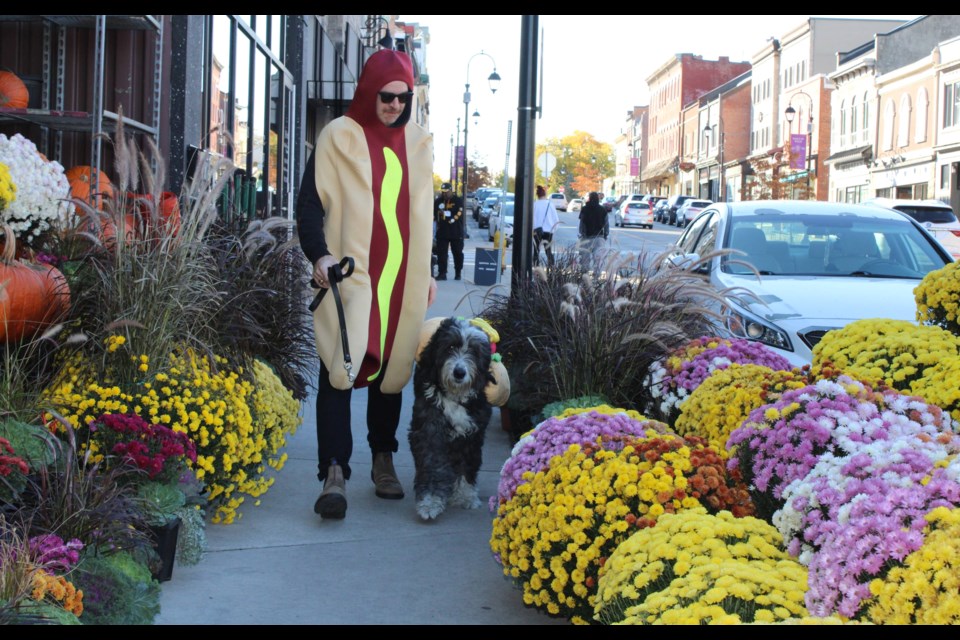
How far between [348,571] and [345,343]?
105 centimetres

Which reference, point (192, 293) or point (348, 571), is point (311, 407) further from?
point (348, 571)

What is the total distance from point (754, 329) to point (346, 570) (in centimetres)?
363

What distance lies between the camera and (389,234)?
5199 mm

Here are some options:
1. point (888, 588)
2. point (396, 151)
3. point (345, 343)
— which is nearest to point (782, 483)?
point (888, 588)

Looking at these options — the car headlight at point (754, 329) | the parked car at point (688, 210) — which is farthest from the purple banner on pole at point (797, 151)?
the car headlight at point (754, 329)

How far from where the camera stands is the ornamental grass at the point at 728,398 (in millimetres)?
4656

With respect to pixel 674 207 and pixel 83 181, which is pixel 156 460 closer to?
pixel 83 181

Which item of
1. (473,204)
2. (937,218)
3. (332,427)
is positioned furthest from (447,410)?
(473,204)

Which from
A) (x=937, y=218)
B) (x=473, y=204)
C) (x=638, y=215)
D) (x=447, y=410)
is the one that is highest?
(x=473, y=204)

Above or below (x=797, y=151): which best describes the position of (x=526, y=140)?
below

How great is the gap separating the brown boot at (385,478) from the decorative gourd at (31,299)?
1687 millimetres

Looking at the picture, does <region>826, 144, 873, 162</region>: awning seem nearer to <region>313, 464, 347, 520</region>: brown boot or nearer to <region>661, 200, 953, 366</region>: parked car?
<region>661, 200, 953, 366</region>: parked car

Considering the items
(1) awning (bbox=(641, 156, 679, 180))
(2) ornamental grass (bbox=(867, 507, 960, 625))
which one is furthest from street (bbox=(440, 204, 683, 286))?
(1) awning (bbox=(641, 156, 679, 180))

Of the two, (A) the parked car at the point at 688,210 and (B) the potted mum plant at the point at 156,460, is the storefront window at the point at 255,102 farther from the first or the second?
(A) the parked car at the point at 688,210
